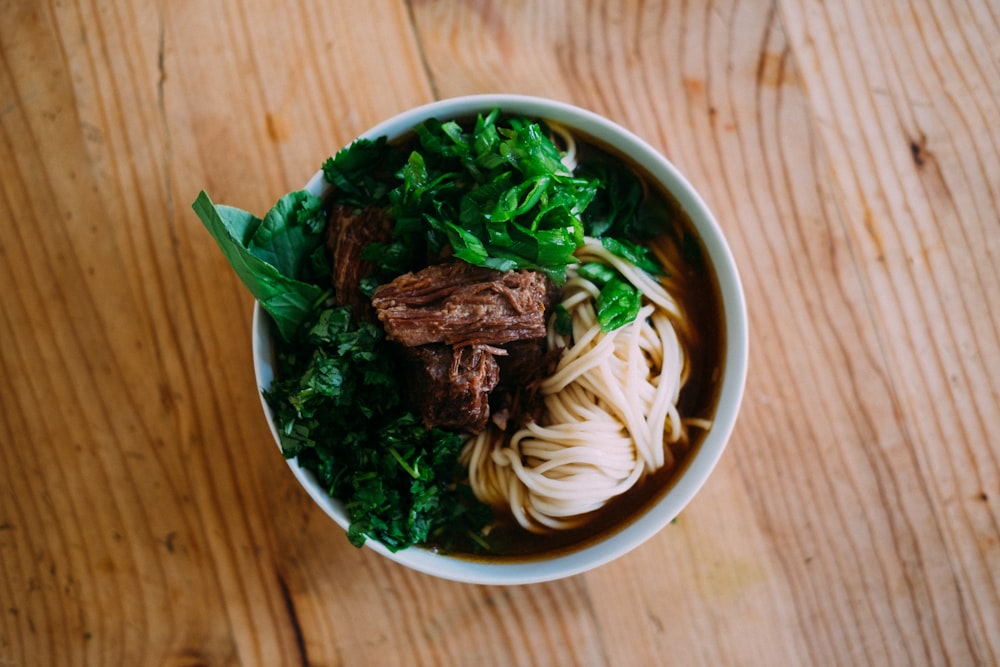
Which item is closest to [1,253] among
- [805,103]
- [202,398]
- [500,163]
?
[202,398]

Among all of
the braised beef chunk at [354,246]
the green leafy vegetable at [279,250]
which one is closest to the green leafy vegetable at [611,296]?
the braised beef chunk at [354,246]

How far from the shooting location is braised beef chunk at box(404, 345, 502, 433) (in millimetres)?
2150

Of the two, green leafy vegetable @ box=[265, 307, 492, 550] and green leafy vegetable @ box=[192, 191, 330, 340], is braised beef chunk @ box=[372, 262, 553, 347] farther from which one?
green leafy vegetable @ box=[192, 191, 330, 340]

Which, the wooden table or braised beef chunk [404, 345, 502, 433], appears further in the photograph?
the wooden table

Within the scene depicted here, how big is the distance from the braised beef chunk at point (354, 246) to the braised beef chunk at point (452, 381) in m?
0.24

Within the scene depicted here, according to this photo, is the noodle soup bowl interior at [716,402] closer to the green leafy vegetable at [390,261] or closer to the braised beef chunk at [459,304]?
the green leafy vegetable at [390,261]

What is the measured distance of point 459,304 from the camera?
2.14m

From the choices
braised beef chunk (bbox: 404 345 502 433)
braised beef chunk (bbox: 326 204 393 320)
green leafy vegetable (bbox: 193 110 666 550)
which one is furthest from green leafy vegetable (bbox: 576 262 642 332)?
braised beef chunk (bbox: 326 204 393 320)

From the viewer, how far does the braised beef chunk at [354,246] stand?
88.3 inches

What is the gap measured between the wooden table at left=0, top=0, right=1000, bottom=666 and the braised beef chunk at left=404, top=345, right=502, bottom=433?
0.74 metres

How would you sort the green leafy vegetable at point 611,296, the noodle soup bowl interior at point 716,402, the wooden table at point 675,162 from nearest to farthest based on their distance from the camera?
the noodle soup bowl interior at point 716,402, the green leafy vegetable at point 611,296, the wooden table at point 675,162

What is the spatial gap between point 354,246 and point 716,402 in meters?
1.24

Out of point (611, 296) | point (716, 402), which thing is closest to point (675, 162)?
point (611, 296)

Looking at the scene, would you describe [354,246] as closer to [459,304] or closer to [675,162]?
[459,304]
